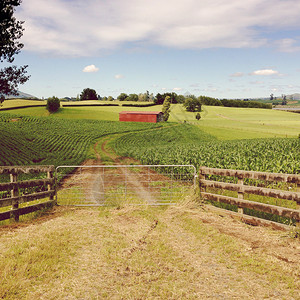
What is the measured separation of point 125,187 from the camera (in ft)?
37.6

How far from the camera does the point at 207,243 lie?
7.34m

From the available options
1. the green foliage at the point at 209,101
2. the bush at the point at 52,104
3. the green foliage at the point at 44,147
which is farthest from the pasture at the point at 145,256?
the green foliage at the point at 209,101

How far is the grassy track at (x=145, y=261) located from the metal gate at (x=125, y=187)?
2.58 meters

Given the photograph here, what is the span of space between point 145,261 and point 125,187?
5416mm

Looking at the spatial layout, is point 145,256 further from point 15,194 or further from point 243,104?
point 243,104

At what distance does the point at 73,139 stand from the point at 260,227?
45.8 meters

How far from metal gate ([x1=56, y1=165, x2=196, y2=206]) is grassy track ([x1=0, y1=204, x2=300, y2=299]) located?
8.47ft

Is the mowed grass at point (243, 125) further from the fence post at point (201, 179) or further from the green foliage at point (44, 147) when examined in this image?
the fence post at point (201, 179)

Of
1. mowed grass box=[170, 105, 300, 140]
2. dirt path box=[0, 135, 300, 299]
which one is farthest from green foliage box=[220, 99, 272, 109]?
dirt path box=[0, 135, 300, 299]

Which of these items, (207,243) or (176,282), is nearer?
(176,282)

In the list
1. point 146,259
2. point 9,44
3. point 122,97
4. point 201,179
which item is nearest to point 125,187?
point 201,179

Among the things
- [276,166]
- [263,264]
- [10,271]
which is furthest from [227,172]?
[276,166]

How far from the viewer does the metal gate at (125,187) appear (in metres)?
11.9

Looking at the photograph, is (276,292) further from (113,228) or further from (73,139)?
(73,139)
